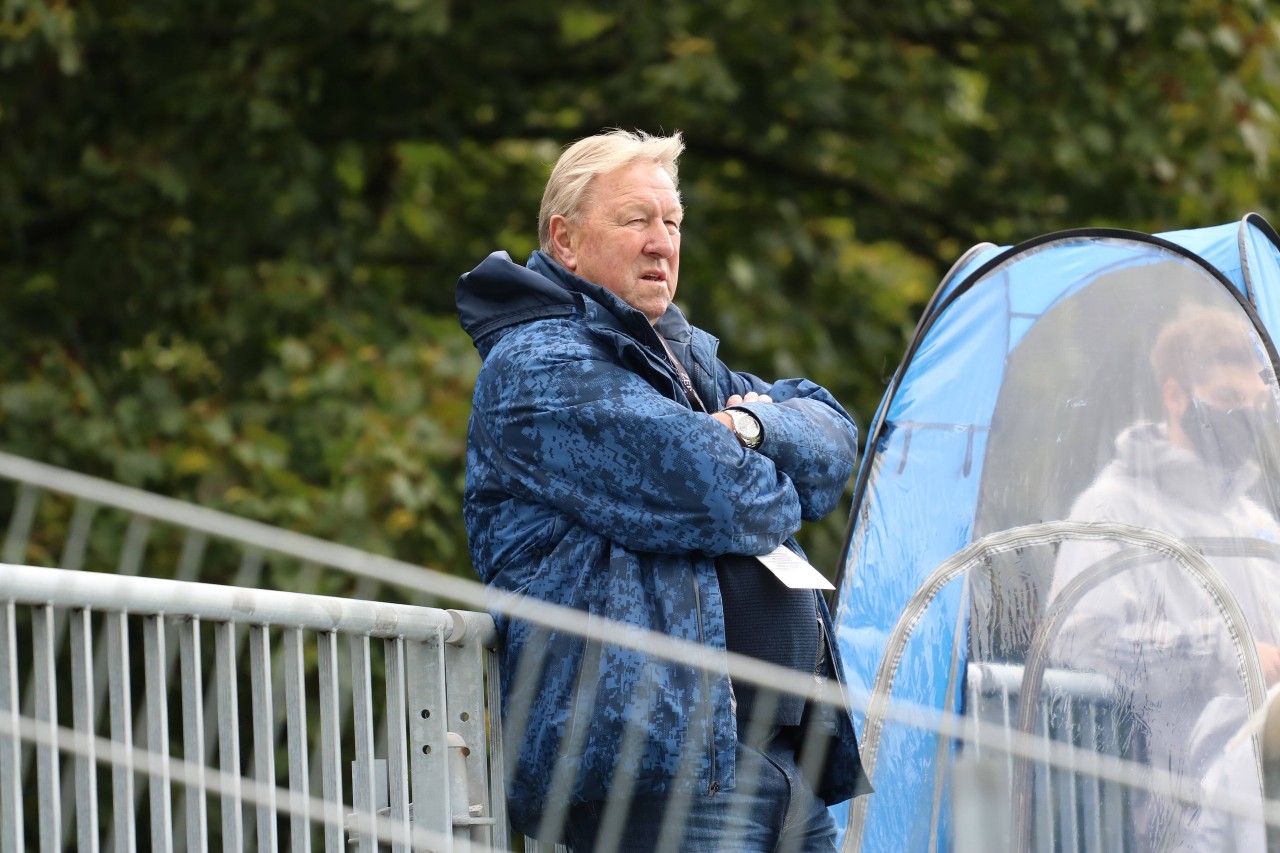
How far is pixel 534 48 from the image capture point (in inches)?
276

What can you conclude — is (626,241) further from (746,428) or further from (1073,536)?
(1073,536)

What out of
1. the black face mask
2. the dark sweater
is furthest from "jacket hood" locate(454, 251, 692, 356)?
the black face mask

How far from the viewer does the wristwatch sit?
108 inches

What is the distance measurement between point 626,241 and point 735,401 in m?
0.33

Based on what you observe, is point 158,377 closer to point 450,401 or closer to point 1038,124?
point 450,401

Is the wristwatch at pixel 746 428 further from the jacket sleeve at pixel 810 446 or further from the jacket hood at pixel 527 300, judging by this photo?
the jacket hood at pixel 527 300

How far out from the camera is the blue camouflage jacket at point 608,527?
98.2 inches

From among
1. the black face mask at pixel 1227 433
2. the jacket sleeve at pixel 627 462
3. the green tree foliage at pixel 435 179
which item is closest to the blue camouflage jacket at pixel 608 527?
the jacket sleeve at pixel 627 462

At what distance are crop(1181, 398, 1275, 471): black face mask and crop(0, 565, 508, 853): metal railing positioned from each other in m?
1.51

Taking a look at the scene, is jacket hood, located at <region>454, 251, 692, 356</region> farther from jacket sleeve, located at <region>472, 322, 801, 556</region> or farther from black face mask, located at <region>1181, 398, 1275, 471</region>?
black face mask, located at <region>1181, 398, 1275, 471</region>

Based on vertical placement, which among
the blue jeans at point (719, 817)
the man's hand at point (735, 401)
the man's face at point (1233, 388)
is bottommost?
the blue jeans at point (719, 817)

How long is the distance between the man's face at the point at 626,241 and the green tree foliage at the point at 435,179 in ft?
9.37

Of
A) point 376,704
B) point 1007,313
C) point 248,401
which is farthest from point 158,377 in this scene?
point 1007,313

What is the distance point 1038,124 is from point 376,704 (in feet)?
12.8
